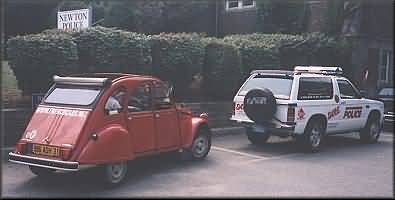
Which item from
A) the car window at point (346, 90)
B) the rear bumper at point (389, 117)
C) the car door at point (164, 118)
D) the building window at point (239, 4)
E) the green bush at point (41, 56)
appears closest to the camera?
the car door at point (164, 118)

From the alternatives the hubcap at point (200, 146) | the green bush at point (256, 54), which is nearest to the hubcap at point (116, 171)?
the hubcap at point (200, 146)

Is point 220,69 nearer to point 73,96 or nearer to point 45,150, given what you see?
point 73,96

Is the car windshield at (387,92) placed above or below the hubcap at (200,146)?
above

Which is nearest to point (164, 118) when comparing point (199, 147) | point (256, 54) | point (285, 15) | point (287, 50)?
point (199, 147)

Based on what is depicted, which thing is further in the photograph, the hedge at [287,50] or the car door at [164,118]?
the hedge at [287,50]

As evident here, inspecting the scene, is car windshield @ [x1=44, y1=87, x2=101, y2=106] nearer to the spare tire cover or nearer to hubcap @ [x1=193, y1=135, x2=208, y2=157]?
hubcap @ [x1=193, y1=135, x2=208, y2=157]

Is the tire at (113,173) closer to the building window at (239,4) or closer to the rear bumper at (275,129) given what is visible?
the rear bumper at (275,129)

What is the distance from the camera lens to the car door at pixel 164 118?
29.0ft

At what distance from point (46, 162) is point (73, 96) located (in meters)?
1.15

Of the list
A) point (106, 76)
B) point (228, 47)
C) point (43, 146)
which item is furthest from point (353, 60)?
point (43, 146)

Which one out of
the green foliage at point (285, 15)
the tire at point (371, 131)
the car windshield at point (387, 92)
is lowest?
the tire at point (371, 131)

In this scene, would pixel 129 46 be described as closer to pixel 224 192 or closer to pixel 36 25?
pixel 224 192

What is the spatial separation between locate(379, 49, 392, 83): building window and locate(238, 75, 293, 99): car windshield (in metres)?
12.9

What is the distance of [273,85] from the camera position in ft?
37.2
